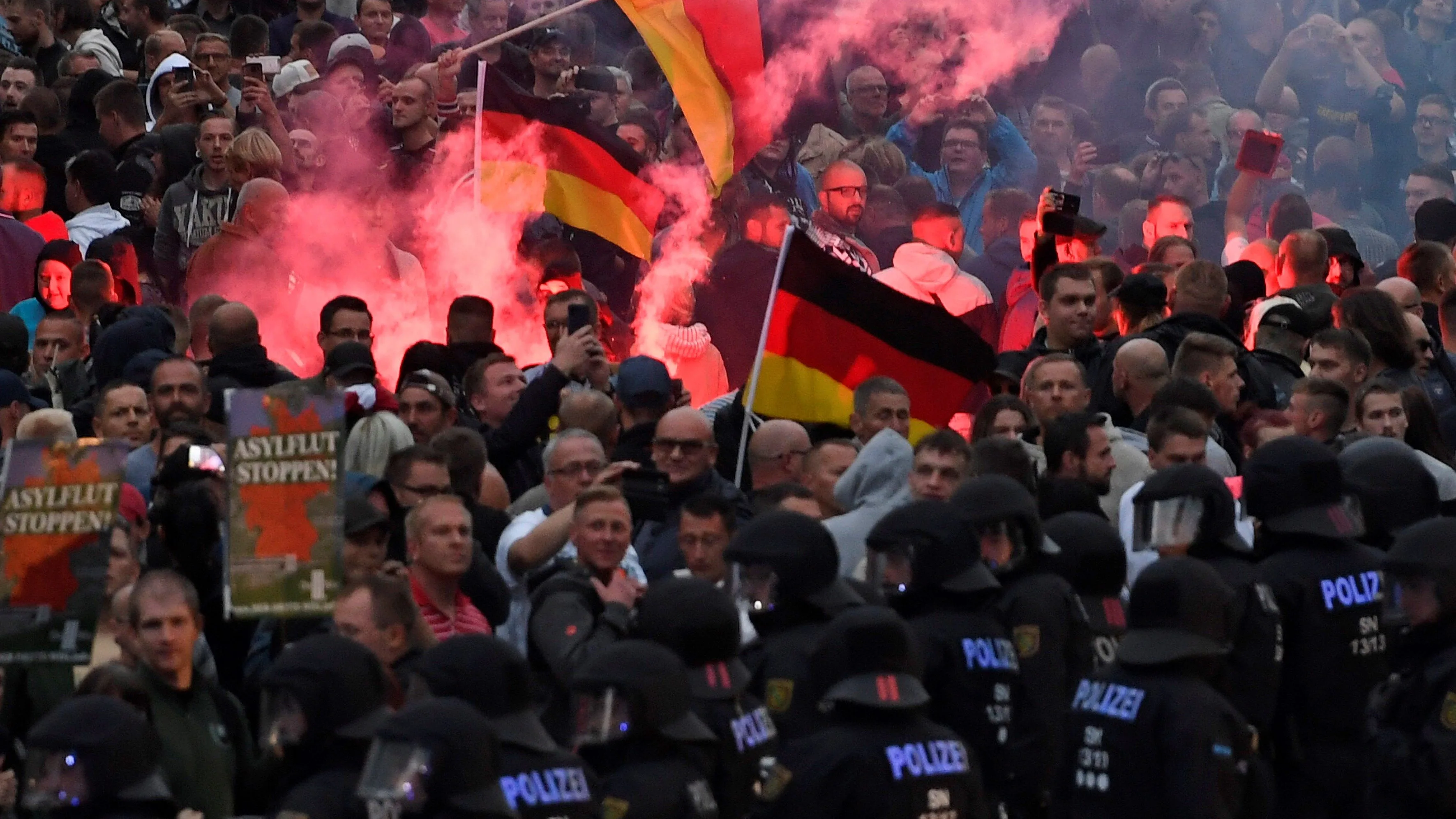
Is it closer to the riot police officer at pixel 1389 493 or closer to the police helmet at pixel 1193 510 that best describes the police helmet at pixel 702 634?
the police helmet at pixel 1193 510

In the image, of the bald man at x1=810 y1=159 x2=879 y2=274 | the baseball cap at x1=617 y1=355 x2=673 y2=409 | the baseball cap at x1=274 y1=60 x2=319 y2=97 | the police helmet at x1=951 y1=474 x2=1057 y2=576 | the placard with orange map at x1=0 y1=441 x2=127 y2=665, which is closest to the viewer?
the placard with orange map at x1=0 y1=441 x2=127 y2=665

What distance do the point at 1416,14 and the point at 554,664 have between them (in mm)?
15246

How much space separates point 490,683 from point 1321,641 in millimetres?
2864

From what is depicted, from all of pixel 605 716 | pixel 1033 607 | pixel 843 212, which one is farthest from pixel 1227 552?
pixel 843 212

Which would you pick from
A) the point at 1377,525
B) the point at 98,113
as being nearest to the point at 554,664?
the point at 1377,525

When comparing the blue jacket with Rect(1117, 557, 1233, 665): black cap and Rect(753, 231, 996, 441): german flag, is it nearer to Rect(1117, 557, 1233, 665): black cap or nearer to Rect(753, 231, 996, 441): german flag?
Rect(753, 231, 996, 441): german flag

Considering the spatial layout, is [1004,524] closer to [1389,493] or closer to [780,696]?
[780,696]

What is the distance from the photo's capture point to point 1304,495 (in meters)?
8.24

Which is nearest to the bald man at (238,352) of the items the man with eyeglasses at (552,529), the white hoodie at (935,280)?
the man with eyeglasses at (552,529)

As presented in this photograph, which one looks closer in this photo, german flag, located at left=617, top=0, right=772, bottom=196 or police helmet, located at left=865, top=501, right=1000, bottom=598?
police helmet, located at left=865, top=501, right=1000, bottom=598

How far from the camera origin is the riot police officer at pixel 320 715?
6.52m

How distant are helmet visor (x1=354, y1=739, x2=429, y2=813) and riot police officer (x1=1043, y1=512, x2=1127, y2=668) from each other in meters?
2.74

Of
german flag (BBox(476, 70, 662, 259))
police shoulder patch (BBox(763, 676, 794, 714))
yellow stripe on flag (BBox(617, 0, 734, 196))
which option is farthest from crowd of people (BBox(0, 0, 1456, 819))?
yellow stripe on flag (BBox(617, 0, 734, 196))

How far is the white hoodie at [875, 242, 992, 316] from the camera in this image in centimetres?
1342
